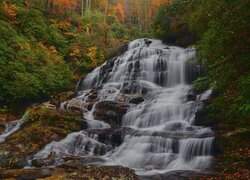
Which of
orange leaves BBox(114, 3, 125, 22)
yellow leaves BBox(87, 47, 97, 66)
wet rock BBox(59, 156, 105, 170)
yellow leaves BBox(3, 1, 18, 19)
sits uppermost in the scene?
orange leaves BBox(114, 3, 125, 22)

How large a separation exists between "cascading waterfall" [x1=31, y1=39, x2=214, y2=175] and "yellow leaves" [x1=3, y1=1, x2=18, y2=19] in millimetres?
7529

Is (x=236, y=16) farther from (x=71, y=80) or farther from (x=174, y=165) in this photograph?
(x=71, y=80)

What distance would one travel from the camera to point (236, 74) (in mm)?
7203

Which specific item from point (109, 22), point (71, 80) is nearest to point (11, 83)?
A: point (71, 80)

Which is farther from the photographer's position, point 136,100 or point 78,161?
point 136,100

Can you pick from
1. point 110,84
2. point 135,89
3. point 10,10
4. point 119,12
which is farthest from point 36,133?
point 119,12

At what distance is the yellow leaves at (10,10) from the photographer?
22.9 metres

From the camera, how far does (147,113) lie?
14.8 metres

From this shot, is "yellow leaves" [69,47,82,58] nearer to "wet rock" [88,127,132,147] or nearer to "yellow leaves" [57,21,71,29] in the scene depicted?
"yellow leaves" [57,21,71,29]

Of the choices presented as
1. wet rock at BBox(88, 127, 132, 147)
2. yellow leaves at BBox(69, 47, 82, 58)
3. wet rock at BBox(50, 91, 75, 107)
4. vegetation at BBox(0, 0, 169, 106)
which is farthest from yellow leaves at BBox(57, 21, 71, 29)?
wet rock at BBox(88, 127, 132, 147)

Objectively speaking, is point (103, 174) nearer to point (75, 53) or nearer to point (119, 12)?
point (75, 53)

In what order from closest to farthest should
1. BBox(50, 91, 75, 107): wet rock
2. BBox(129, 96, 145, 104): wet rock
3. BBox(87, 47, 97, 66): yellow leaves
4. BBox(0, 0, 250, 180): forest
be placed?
BBox(0, 0, 250, 180): forest → BBox(129, 96, 145, 104): wet rock → BBox(50, 91, 75, 107): wet rock → BBox(87, 47, 97, 66): yellow leaves

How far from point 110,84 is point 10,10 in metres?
10.0

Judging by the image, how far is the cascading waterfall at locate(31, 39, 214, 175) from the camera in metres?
10.6
